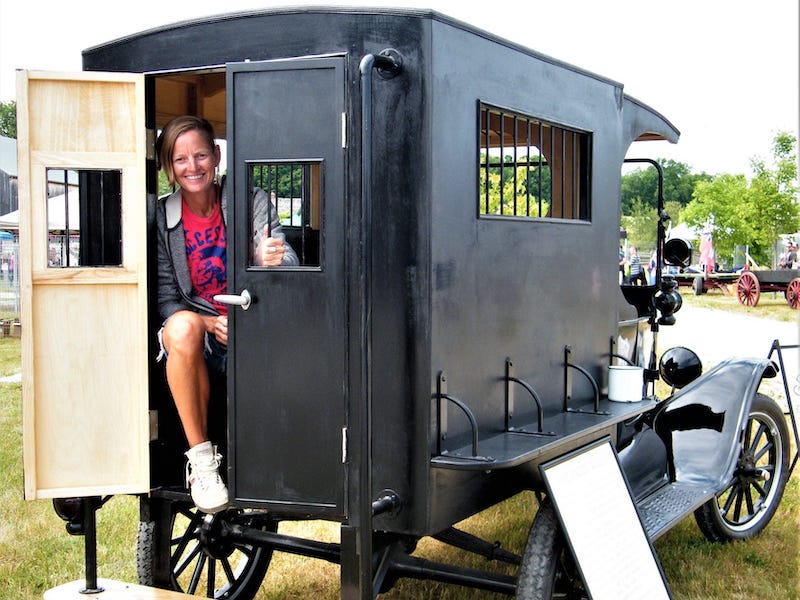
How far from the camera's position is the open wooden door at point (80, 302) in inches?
133

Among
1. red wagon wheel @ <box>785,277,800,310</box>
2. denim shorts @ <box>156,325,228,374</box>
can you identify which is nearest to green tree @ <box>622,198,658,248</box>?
red wagon wheel @ <box>785,277,800,310</box>

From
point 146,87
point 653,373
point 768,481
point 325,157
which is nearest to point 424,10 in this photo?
point 325,157

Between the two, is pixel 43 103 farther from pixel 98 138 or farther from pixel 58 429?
pixel 58 429

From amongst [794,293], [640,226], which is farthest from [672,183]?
[794,293]

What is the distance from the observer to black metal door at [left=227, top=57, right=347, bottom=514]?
311 centimetres

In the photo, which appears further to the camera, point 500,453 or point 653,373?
point 653,373

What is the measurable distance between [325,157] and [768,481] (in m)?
3.96

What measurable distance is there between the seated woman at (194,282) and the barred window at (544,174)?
3.81ft

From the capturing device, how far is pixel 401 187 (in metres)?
3.09

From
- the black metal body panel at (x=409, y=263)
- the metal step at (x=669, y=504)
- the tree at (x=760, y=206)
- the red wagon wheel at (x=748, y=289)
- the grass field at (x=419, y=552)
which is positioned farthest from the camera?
the tree at (x=760, y=206)

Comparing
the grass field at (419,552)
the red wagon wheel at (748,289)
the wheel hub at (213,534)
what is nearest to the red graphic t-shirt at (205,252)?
the wheel hub at (213,534)

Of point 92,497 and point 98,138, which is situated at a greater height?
point 98,138

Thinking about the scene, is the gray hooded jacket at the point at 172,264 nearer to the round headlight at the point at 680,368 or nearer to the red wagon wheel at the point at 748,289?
the round headlight at the point at 680,368

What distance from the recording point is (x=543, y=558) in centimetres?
337
